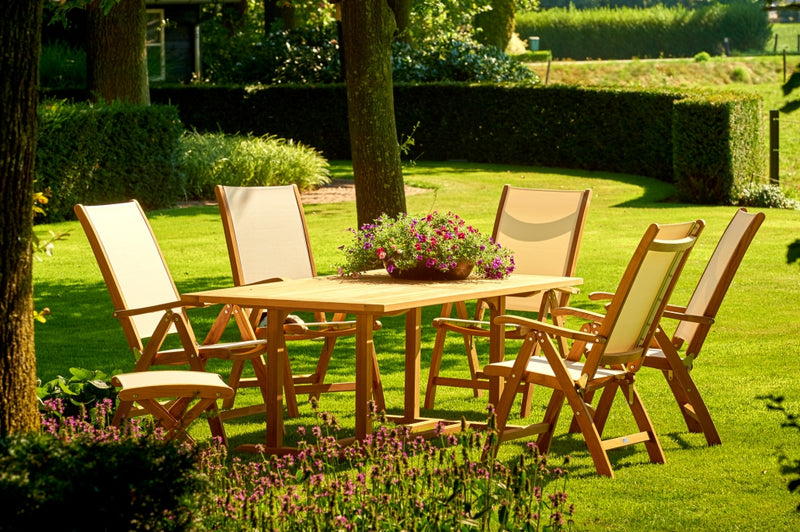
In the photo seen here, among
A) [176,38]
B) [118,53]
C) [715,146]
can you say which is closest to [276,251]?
[118,53]

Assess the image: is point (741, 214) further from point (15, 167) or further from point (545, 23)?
point (545, 23)

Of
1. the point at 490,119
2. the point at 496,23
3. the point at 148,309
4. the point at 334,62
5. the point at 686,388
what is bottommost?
the point at 686,388

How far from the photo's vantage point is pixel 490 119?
24734mm

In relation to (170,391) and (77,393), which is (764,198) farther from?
(170,391)

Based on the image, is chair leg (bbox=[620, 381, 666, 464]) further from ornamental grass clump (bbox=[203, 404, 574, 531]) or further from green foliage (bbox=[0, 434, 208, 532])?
green foliage (bbox=[0, 434, 208, 532])

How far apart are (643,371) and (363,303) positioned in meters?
3.07

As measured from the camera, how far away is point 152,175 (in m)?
17.3

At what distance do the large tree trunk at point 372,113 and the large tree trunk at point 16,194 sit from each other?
20.5ft

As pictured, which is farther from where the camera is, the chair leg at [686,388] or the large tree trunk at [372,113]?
the large tree trunk at [372,113]

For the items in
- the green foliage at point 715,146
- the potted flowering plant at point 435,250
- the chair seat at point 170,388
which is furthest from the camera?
the green foliage at point 715,146

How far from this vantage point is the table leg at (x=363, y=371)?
18.2 ft

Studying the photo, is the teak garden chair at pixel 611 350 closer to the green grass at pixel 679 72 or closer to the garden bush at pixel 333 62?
the garden bush at pixel 333 62

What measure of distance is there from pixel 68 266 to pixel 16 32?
890 centimetres

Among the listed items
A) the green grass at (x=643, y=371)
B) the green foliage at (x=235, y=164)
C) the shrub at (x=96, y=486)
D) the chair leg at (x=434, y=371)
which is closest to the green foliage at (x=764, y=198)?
the green grass at (x=643, y=371)
